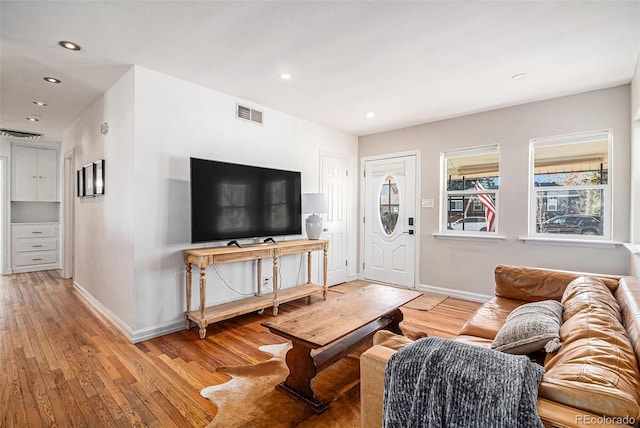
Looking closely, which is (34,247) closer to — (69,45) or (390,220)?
(69,45)

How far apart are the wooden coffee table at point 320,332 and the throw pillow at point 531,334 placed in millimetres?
873

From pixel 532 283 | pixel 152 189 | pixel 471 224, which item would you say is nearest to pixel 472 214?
pixel 471 224

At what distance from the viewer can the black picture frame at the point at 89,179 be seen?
3781 millimetres

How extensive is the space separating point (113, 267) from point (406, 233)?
3.90 metres

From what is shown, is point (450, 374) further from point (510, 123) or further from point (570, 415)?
point (510, 123)

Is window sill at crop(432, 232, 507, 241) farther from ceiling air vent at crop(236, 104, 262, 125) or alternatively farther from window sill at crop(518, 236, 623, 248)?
ceiling air vent at crop(236, 104, 262, 125)

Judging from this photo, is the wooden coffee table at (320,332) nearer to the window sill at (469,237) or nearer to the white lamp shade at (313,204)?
the white lamp shade at (313,204)

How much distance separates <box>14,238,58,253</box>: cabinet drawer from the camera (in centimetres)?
571

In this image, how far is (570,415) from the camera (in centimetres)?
83

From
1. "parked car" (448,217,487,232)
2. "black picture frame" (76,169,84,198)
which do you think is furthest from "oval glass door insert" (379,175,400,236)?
"black picture frame" (76,169,84,198)

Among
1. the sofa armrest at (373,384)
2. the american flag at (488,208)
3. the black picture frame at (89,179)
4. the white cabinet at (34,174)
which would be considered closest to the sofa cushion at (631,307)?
the sofa armrest at (373,384)

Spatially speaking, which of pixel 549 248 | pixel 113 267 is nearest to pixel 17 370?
pixel 113 267

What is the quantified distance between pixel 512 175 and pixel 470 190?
55 centimetres

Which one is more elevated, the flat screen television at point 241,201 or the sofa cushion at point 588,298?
the flat screen television at point 241,201
